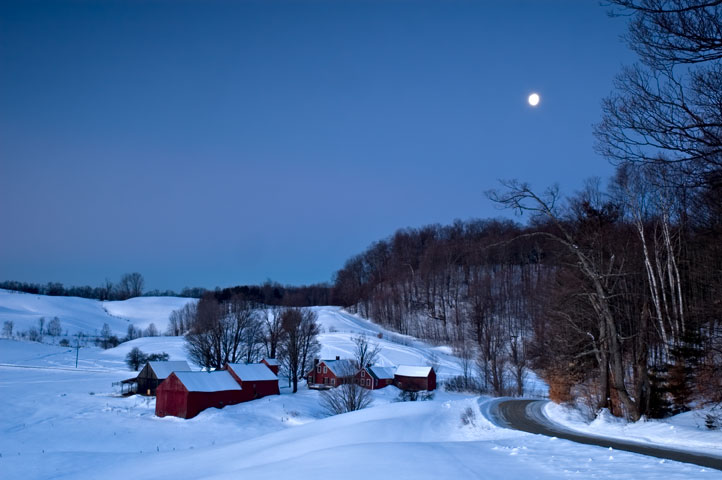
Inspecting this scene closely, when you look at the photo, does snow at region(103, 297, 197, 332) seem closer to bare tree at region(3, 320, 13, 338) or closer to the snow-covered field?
bare tree at region(3, 320, 13, 338)

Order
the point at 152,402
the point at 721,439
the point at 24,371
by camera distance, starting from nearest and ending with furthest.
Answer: the point at 721,439
the point at 152,402
the point at 24,371

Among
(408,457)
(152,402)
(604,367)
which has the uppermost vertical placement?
(604,367)

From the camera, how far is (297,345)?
2323 inches

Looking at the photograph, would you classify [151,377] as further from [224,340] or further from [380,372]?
[380,372]

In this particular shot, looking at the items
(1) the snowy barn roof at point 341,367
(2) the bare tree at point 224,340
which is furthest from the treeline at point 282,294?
(1) the snowy barn roof at point 341,367

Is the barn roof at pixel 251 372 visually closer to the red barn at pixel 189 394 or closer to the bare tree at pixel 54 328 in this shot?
the red barn at pixel 189 394

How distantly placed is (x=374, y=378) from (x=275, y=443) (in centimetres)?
3650

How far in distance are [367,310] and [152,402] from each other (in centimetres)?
5929

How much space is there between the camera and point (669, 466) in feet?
30.5

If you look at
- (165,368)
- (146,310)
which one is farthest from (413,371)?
(146,310)

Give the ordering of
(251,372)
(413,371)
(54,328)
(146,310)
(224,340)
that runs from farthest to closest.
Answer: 1. (146,310)
2. (54,328)
3. (224,340)
4. (413,371)
5. (251,372)

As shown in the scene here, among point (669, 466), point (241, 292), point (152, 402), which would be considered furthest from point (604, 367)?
point (241, 292)

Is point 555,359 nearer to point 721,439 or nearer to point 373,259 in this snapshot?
point 721,439

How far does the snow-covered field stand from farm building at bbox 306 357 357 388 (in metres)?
2.59
